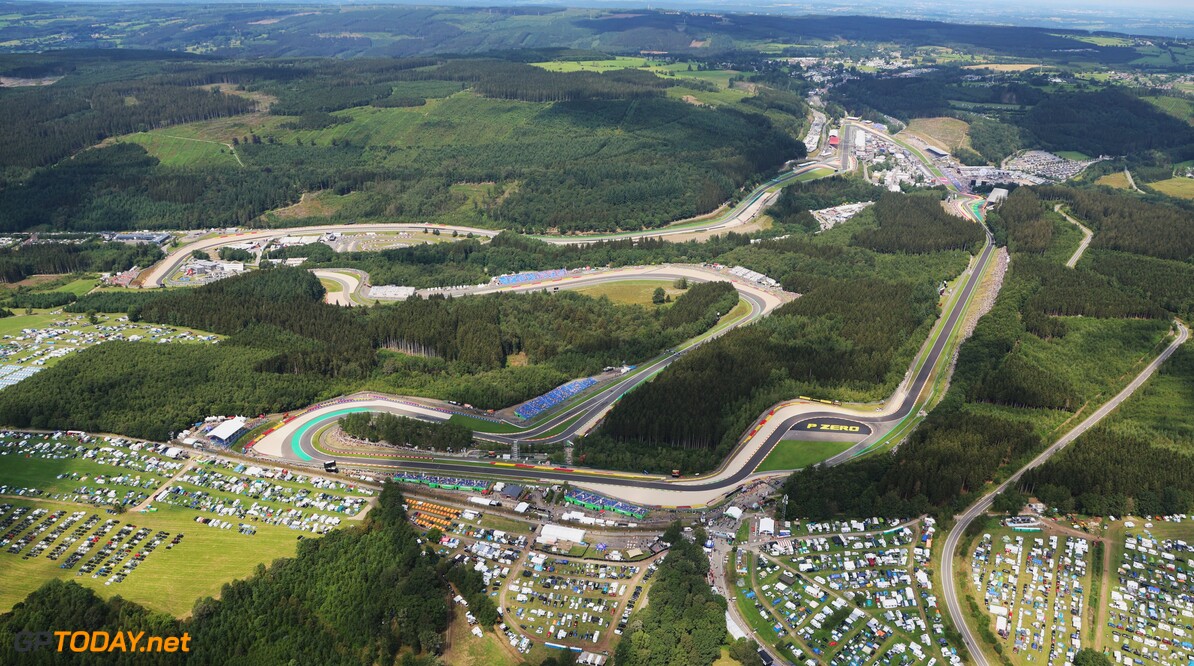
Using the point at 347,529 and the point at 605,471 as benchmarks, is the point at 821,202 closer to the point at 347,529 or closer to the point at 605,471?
the point at 605,471

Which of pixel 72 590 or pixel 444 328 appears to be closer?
pixel 72 590

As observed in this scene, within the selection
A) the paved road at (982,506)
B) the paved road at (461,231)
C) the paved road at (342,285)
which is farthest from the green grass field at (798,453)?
the paved road at (461,231)

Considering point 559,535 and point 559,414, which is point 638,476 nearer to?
point 559,535

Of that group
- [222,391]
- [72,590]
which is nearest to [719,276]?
[222,391]

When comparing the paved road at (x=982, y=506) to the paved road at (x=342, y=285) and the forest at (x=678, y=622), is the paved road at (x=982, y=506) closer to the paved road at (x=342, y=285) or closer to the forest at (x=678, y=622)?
the forest at (x=678, y=622)

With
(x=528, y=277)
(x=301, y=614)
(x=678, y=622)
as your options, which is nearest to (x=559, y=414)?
(x=678, y=622)

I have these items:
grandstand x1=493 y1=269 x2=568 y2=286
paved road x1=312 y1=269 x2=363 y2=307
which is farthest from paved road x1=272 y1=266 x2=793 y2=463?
paved road x1=312 y1=269 x2=363 y2=307
